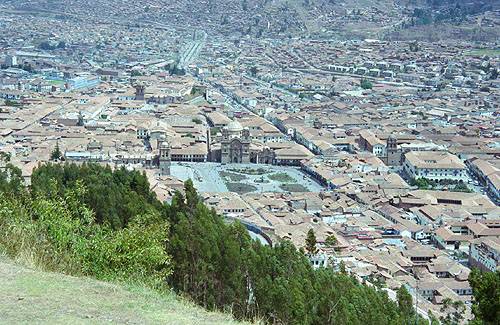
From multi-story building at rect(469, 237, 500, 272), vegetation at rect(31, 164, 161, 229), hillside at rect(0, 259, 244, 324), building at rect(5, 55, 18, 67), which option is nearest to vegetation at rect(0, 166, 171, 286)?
hillside at rect(0, 259, 244, 324)

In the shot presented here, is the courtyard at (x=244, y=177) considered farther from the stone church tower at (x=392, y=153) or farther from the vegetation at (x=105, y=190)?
the vegetation at (x=105, y=190)

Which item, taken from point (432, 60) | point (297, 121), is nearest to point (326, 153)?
point (297, 121)

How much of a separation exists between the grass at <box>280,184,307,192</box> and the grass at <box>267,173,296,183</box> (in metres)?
0.57

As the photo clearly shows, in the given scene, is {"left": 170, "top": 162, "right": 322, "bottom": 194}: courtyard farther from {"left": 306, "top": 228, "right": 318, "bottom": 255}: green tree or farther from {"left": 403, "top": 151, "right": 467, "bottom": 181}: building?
{"left": 306, "top": 228, "right": 318, "bottom": 255}: green tree

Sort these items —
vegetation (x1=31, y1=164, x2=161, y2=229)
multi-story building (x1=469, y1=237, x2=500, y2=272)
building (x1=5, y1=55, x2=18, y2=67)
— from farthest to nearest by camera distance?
building (x1=5, y1=55, x2=18, y2=67)
multi-story building (x1=469, y1=237, x2=500, y2=272)
vegetation (x1=31, y1=164, x2=161, y2=229)

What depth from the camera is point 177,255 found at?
23.7 feet

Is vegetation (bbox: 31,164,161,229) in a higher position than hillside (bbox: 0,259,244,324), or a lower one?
lower

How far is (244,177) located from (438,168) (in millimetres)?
5129

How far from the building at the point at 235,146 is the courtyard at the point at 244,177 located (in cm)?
33

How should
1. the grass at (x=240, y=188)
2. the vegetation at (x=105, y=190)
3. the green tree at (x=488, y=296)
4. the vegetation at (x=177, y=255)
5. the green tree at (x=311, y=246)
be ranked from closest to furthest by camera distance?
the vegetation at (x=177, y=255)
the green tree at (x=488, y=296)
the vegetation at (x=105, y=190)
the green tree at (x=311, y=246)
the grass at (x=240, y=188)

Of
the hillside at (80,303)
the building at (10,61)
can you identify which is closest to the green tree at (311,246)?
the hillside at (80,303)

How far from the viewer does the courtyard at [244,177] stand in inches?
747

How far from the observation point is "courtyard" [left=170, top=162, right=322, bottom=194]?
62.2 feet

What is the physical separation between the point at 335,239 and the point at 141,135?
1139cm
